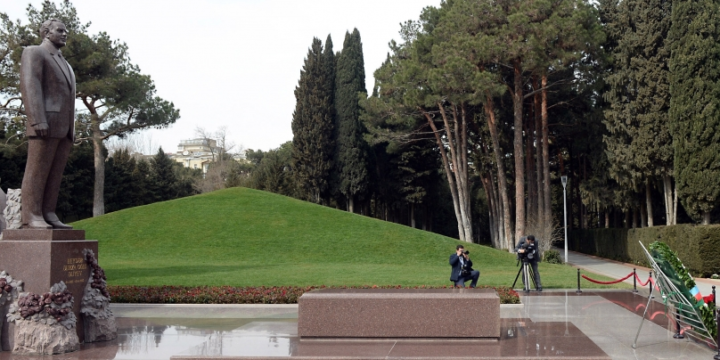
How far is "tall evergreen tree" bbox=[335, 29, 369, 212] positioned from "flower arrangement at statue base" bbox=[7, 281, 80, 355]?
136 ft

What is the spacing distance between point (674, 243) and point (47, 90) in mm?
25153

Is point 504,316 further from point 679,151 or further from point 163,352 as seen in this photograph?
point 679,151

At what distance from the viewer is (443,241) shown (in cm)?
3400

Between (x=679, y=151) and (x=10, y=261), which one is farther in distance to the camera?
(x=679, y=151)

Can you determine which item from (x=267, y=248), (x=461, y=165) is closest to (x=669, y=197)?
(x=461, y=165)

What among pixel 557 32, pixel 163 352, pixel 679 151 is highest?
pixel 557 32

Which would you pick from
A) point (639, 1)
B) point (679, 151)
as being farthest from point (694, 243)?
point (639, 1)

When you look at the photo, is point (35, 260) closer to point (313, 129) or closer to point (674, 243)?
point (674, 243)

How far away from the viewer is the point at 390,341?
9367mm

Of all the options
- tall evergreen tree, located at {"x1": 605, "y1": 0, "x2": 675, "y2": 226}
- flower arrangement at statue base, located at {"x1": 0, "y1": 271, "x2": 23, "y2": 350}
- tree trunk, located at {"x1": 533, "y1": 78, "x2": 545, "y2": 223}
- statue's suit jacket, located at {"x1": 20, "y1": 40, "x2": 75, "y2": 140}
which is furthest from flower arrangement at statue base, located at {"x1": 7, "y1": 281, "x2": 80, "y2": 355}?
tree trunk, located at {"x1": 533, "y1": 78, "x2": 545, "y2": 223}

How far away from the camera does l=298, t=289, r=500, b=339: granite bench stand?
9336mm

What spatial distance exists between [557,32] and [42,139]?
26103 millimetres

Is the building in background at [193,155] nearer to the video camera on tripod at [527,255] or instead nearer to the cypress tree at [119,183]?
the cypress tree at [119,183]

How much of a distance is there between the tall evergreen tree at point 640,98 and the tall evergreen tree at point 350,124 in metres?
21.1
